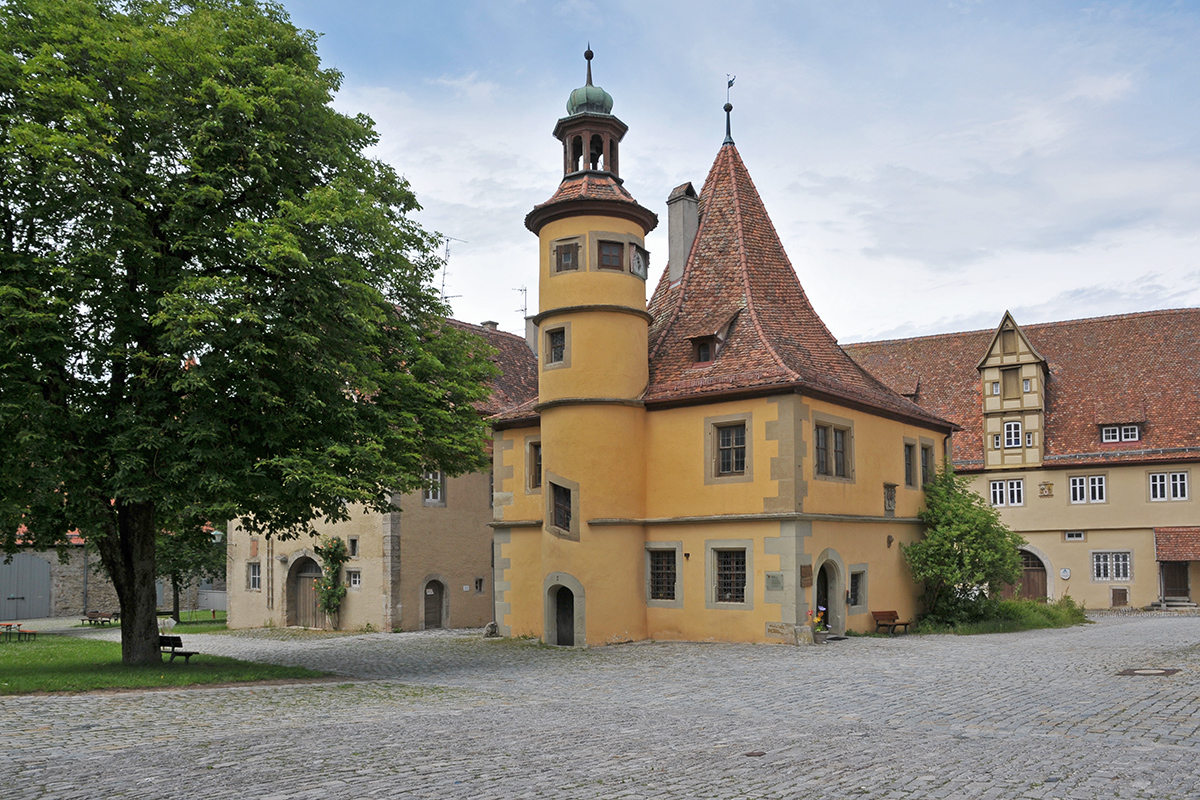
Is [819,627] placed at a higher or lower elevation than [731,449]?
lower

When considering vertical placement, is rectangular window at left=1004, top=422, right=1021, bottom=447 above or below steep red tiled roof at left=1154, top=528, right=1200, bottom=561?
above

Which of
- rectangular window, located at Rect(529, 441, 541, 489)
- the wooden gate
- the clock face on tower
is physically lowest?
the wooden gate

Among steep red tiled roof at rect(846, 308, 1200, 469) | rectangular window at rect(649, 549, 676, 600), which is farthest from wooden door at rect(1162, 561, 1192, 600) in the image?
rectangular window at rect(649, 549, 676, 600)

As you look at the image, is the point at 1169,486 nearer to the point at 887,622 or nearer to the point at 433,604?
the point at 887,622

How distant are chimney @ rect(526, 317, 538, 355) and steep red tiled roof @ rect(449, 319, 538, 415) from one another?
294 millimetres

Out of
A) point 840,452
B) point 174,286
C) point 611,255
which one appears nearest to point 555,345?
point 611,255

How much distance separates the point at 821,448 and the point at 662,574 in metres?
4.90

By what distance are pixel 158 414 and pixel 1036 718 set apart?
14173 millimetres

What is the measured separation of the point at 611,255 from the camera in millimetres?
25344

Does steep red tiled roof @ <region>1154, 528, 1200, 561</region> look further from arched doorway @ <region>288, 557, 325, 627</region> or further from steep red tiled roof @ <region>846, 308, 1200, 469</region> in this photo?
arched doorway @ <region>288, 557, 325, 627</region>

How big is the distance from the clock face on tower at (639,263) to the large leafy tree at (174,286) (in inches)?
307

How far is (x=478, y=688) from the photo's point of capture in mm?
16516

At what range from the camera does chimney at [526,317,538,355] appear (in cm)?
4200

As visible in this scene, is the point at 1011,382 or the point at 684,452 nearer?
the point at 684,452
